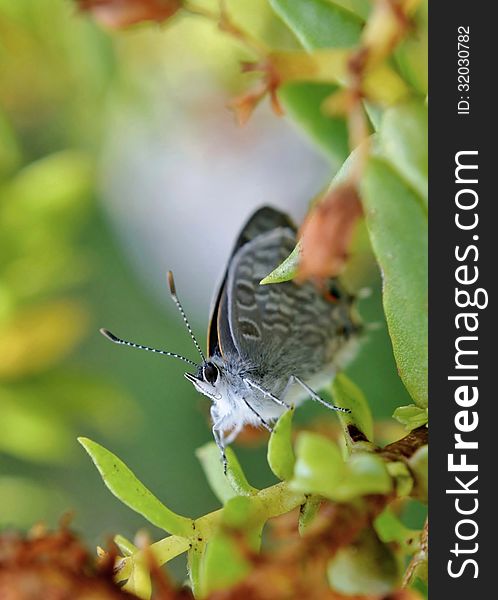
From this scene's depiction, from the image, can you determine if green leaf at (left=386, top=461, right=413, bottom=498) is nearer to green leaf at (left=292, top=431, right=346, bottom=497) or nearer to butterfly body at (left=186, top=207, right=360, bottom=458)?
green leaf at (left=292, top=431, right=346, bottom=497)

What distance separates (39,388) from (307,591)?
1203 mm

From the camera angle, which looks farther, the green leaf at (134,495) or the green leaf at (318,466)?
the green leaf at (134,495)

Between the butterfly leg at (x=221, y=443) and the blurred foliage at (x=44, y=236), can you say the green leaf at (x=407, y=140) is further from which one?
the blurred foliage at (x=44, y=236)

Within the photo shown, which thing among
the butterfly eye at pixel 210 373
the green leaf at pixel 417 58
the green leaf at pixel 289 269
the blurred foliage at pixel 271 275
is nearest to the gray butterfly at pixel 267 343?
the butterfly eye at pixel 210 373

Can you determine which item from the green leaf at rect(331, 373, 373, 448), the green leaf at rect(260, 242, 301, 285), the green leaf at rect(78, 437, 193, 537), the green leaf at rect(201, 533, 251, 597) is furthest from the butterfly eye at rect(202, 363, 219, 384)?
the green leaf at rect(201, 533, 251, 597)

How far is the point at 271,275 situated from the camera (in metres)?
1.03

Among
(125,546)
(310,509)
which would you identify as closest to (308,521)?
(310,509)

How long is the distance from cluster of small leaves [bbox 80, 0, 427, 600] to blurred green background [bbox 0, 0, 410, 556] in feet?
0.96

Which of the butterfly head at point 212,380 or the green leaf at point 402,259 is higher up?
the green leaf at point 402,259

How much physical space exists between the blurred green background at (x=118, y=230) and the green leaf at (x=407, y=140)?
0.38m

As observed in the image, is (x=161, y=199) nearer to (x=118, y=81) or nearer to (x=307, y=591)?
(x=118, y=81)

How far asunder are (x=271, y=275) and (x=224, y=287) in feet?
2.37

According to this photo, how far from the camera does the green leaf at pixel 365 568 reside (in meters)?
0.91

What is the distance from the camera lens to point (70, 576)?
37.2 inches
